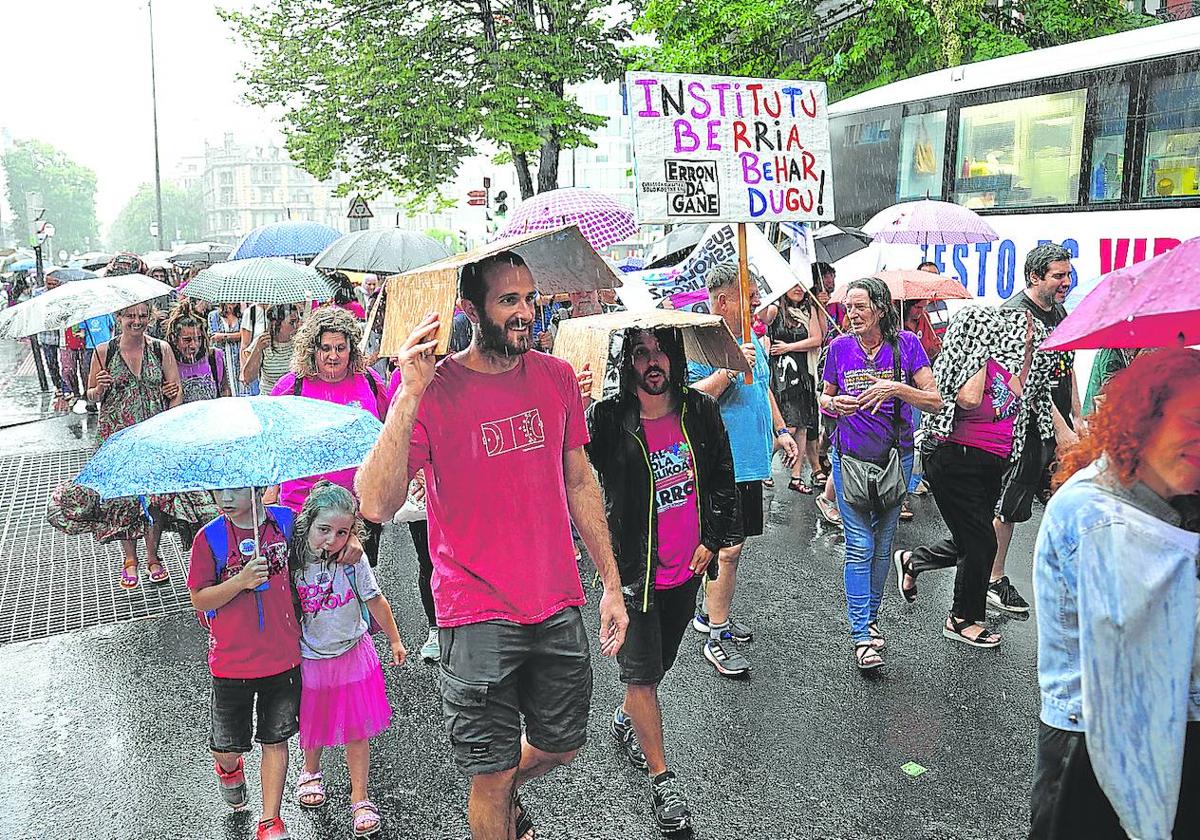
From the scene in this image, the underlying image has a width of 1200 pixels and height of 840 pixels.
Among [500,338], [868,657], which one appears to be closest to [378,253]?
[868,657]

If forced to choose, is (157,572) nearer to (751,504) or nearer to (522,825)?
(751,504)

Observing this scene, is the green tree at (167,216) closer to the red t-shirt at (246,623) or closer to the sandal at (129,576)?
the sandal at (129,576)

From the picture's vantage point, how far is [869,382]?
513cm

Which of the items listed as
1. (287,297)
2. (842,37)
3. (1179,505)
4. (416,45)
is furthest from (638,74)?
(416,45)

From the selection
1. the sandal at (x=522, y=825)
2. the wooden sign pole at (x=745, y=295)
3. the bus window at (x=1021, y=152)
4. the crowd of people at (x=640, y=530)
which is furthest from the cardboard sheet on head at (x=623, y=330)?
the bus window at (x=1021, y=152)

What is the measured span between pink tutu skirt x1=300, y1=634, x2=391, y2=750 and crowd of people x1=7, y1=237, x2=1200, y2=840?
0.01m

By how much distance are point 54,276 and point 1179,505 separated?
58.0 feet

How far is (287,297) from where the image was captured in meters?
7.52

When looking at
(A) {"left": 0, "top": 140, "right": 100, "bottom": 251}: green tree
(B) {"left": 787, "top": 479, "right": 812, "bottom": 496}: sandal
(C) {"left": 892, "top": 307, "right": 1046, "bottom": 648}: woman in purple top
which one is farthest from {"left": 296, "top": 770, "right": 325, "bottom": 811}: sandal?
(A) {"left": 0, "top": 140, "right": 100, "bottom": 251}: green tree

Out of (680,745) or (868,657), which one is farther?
(868,657)

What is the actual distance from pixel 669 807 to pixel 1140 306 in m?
2.53

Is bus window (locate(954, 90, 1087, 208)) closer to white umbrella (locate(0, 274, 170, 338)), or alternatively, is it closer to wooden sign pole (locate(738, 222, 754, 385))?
wooden sign pole (locate(738, 222, 754, 385))

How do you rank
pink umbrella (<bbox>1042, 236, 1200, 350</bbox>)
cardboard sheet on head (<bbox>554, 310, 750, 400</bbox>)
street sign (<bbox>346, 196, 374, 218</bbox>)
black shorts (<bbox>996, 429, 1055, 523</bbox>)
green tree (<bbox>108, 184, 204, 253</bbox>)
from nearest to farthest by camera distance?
pink umbrella (<bbox>1042, 236, 1200, 350</bbox>) → cardboard sheet on head (<bbox>554, 310, 750, 400</bbox>) → black shorts (<bbox>996, 429, 1055, 523</bbox>) → street sign (<bbox>346, 196, 374, 218</bbox>) → green tree (<bbox>108, 184, 204, 253</bbox>)

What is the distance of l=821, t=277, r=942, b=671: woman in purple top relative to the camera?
16.7 feet
